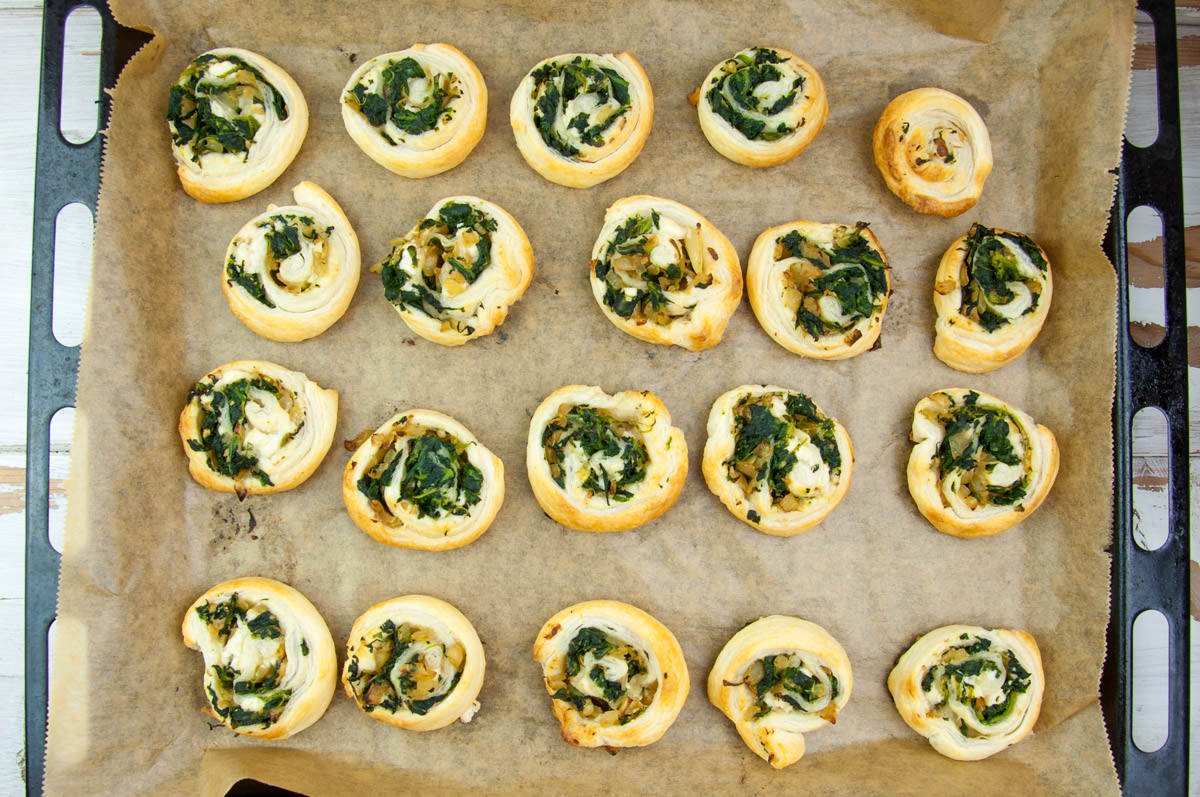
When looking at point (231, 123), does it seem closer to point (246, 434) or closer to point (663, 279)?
point (246, 434)

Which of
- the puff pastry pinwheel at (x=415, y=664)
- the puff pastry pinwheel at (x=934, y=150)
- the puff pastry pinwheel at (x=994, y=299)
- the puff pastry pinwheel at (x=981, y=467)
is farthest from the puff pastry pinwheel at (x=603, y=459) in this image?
the puff pastry pinwheel at (x=934, y=150)

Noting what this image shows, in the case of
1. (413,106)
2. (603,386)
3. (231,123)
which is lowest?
(603,386)

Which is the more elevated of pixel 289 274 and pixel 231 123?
pixel 231 123

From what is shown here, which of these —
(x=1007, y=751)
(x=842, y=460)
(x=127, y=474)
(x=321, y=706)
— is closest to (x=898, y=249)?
(x=842, y=460)

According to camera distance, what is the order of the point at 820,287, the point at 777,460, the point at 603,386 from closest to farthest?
the point at 777,460
the point at 820,287
the point at 603,386

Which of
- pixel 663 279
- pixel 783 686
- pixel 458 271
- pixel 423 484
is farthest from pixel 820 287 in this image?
pixel 423 484

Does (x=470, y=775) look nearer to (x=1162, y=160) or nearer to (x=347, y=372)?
(x=347, y=372)

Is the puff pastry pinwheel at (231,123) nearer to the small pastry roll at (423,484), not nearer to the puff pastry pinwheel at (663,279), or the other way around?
the small pastry roll at (423,484)
